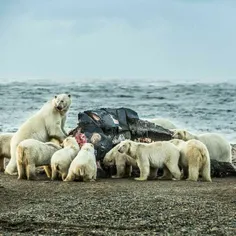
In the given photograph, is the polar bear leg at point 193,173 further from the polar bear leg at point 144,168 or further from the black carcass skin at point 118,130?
the black carcass skin at point 118,130

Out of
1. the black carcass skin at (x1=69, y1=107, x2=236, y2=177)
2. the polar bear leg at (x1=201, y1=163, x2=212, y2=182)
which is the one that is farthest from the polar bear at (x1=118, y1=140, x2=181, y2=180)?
the black carcass skin at (x1=69, y1=107, x2=236, y2=177)

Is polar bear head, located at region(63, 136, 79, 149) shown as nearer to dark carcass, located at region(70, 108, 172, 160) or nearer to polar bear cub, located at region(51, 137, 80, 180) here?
polar bear cub, located at region(51, 137, 80, 180)

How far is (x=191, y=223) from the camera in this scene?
27.5 ft

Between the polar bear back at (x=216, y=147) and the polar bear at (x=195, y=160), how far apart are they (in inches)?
62.2

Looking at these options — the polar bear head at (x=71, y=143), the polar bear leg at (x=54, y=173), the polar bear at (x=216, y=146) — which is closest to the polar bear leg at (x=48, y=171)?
the polar bear head at (x=71, y=143)

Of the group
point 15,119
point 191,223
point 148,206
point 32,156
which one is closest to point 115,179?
point 32,156

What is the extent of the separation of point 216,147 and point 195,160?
1965 mm

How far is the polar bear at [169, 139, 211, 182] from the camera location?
12.6m

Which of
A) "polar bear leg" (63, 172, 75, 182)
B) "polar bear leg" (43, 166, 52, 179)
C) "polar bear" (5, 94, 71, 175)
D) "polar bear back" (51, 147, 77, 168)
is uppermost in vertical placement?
"polar bear" (5, 94, 71, 175)

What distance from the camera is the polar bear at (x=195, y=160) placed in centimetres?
1263

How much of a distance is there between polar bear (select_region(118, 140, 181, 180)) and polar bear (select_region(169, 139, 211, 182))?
6.0 inches

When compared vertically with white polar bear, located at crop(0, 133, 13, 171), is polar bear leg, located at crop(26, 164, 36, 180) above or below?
below

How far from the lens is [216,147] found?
47.6ft

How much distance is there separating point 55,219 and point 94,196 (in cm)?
162
